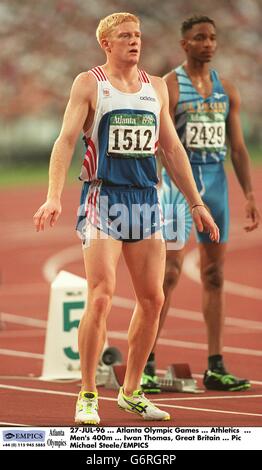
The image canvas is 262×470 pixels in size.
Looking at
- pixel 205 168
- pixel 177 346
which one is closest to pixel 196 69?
pixel 205 168

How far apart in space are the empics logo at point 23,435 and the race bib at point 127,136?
153 cm

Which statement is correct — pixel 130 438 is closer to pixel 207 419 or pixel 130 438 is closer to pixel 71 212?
pixel 207 419

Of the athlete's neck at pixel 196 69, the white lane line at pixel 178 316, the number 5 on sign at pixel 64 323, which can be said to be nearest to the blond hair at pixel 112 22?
the athlete's neck at pixel 196 69

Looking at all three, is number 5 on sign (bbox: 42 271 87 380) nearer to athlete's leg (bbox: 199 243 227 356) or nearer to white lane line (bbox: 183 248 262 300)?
athlete's leg (bbox: 199 243 227 356)

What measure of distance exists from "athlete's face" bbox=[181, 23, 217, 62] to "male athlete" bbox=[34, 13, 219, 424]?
1.62 meters

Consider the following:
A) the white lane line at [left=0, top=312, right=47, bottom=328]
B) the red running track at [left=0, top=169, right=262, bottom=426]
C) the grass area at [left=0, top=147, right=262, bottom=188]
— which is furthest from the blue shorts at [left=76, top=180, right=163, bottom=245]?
the grass area at [left=0, top=147, right=262, bottom=188]

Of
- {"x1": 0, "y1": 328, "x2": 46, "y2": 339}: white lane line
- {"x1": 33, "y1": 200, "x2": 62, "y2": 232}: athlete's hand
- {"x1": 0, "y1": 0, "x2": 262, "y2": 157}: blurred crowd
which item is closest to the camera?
{"x1": 33, "y1": 200, "x2": 62, "y2": 232}: athlete's hand

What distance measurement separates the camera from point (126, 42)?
662cm

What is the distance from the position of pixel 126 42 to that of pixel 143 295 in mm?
1262

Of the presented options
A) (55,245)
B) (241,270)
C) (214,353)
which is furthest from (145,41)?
(214,353)

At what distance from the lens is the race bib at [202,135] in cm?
834

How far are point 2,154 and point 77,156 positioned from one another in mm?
2434

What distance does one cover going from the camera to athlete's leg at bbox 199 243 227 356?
8.45 m

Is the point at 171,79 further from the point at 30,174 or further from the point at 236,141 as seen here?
the point at 30,174
